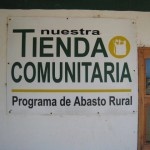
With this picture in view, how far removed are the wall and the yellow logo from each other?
797 mm

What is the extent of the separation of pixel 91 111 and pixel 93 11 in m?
1.32

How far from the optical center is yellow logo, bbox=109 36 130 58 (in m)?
4.41

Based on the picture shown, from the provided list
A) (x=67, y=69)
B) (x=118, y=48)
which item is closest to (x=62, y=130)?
(x=67, y=69)

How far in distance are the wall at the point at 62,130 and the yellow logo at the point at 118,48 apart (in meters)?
0.80

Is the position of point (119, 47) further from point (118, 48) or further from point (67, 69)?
point (67, 69)

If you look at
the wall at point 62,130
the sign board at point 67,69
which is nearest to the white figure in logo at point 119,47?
the sign board at point 67,69

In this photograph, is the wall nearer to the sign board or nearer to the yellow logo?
the sign board

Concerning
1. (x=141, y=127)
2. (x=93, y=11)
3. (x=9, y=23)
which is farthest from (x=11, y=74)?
(x=141, y=127)

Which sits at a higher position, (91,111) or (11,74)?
(11,74)

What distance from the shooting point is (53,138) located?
4.36 metres

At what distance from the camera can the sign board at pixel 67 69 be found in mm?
4344

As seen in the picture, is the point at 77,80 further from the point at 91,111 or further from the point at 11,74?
the point at 11,74

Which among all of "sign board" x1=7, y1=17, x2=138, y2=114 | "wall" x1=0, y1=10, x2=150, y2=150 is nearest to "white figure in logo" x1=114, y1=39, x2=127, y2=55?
"sign board" x1=7, y1=17, x2=138, y2=114

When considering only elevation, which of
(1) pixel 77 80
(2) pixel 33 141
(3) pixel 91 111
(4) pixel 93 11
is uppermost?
(4) pixel 93 11
